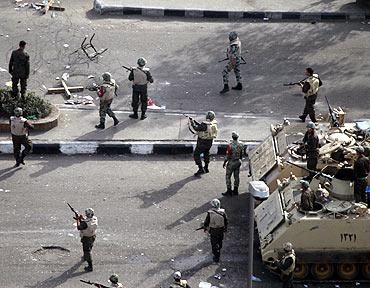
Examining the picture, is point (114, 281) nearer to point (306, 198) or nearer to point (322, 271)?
point (306, 198)

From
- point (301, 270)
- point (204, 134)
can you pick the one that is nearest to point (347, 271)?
point (301, 270)

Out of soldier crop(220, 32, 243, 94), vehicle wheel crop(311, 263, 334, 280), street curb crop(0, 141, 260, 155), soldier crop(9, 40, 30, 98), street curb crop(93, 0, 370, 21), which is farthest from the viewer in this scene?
street curb crop(93, 0, 370, 21)

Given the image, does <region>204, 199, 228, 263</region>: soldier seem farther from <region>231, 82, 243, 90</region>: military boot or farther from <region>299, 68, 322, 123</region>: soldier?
<region>231, 82, 243, 90</region>: military boot

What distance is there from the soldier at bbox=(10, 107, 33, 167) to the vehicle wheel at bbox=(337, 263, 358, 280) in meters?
7.12

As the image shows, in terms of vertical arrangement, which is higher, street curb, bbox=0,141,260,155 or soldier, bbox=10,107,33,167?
soldier, bbox=10,107,33,167

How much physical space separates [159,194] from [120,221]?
4.53 ft

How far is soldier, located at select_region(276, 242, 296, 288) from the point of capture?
1616 cm

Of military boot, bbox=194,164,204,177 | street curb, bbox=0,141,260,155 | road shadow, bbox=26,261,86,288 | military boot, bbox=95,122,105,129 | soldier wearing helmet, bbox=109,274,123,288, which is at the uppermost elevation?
military boot, bbox=95,122,105,129

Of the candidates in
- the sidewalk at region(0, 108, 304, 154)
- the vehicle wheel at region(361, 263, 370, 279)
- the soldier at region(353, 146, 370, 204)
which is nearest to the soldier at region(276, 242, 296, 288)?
the vehicle wheel at region(361, 263, 370, 279)

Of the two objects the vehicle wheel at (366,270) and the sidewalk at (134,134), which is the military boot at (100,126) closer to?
the sidewalk at (134,134)

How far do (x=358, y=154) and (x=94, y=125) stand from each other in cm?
691

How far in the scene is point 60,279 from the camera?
1688cm

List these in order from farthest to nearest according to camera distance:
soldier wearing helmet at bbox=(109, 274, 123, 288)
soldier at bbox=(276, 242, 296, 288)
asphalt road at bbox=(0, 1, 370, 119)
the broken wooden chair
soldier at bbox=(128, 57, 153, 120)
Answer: the broken wooden chair → asphalt road at bbox=(0, 1, 370, 119) → soldier at bbox=(128, 57, 153, 120) → soldier at bbox=(276, 242, 296, 288) → soldier wearing helmet at bbox=(109, 274, 123, 288)

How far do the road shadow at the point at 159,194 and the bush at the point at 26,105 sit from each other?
12.3 ft
